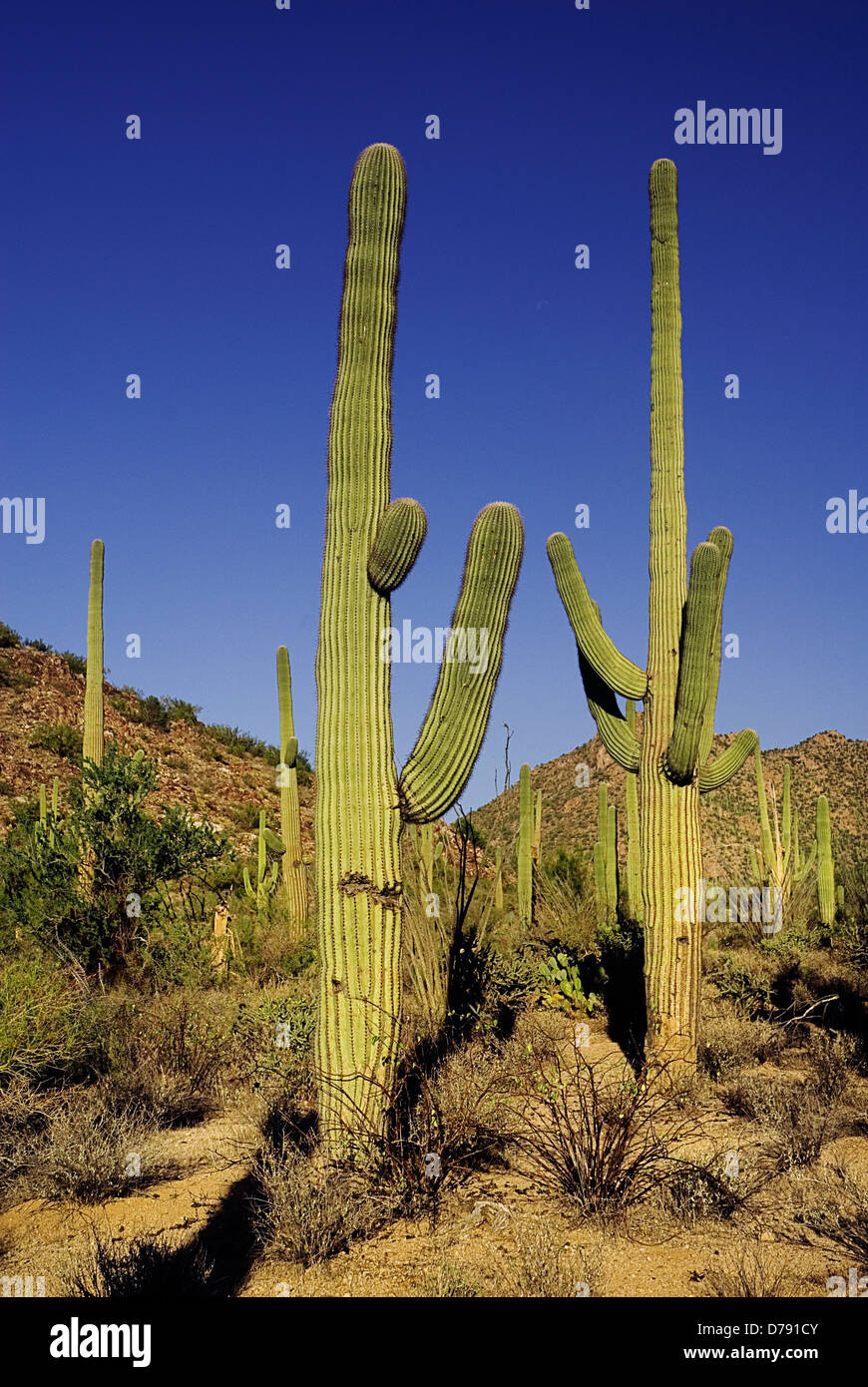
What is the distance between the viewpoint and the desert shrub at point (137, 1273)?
4.11 metres

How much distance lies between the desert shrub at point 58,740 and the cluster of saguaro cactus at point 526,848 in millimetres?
13625

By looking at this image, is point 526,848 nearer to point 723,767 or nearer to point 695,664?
point 723,767

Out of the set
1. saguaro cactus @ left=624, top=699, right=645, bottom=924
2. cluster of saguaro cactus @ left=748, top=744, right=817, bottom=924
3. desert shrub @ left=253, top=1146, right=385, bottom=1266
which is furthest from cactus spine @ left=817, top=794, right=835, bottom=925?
desert shrub @ left=253, top=1146, right=385, bottom=1266

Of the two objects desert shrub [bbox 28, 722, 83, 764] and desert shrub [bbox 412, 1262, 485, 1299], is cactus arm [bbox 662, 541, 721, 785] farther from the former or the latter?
desert shrub [bbox 28, 722, 83, 764]

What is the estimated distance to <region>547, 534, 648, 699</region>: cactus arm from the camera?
850cm

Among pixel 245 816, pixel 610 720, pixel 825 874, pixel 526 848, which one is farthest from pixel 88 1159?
pixel 245 816

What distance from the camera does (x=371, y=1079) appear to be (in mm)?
5379

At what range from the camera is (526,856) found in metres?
14.3

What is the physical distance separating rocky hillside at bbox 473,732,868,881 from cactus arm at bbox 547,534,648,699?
17742 mm

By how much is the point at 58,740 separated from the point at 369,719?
68.9ft

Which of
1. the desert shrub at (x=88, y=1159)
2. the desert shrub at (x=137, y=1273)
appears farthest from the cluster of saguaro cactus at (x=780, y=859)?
the desert shrub at (x=137, y=1273)

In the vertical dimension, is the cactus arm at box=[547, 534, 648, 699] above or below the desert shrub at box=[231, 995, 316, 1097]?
above

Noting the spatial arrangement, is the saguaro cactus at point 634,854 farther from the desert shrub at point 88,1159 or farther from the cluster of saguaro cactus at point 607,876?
the desert shrub at point 88,1159
